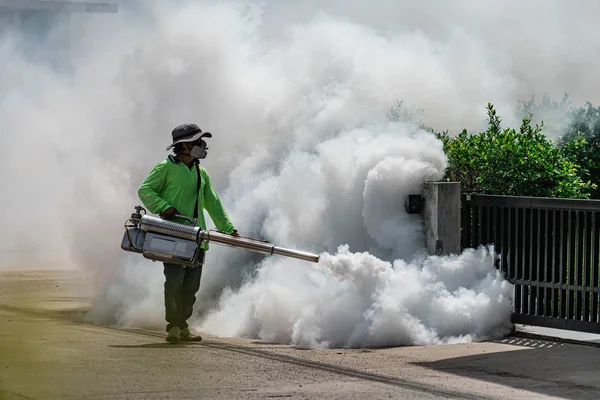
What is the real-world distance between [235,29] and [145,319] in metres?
4.38

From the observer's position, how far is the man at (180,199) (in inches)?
315

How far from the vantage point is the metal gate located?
7.91 m

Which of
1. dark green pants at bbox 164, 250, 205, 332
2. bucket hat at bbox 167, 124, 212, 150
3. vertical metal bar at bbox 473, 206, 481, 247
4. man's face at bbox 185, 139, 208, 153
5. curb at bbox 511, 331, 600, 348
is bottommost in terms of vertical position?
curb at bbox 511, 331, 600, 348

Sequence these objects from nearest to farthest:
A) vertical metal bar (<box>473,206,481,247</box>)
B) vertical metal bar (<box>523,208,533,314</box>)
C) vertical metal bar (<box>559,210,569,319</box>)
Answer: vertical metal bar (<box>559,210,569,319</box>) → vertical metal bar (<box>523,208,533,314</box>) → vertical metal bar (<box>473,206,481,247</box>)

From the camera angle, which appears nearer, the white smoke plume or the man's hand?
the man's hand

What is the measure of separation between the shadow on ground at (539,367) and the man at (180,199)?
6.95 ft

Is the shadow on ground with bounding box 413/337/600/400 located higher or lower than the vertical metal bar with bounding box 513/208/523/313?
lower

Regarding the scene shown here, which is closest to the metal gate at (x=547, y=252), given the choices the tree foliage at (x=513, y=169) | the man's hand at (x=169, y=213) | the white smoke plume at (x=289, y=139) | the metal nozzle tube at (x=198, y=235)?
the white smoke plume at (x=289, y=139)

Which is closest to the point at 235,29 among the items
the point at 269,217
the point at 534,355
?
the point at 269,217

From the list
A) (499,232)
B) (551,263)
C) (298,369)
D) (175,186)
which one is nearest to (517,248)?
(499,232)

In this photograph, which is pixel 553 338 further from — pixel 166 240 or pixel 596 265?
pixel 166 240

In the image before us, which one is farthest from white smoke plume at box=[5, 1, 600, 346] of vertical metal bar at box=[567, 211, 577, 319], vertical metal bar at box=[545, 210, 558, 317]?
vertical metal bar at box=[567, 211, 577, 319]

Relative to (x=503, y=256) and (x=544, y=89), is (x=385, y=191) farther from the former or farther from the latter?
(x=544, y=89)

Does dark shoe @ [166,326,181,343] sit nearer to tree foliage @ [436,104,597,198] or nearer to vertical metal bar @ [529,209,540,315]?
vertical metal bar @ [529,209,540,315]
